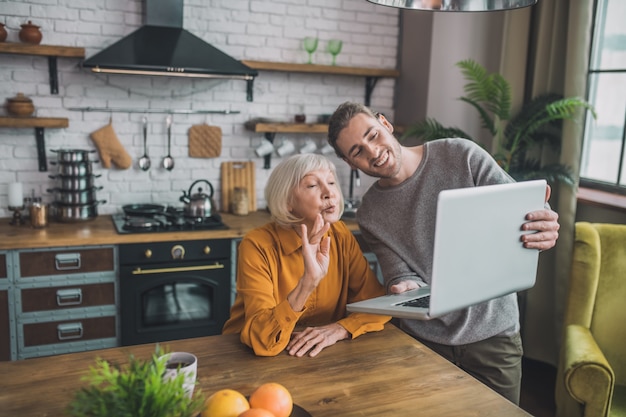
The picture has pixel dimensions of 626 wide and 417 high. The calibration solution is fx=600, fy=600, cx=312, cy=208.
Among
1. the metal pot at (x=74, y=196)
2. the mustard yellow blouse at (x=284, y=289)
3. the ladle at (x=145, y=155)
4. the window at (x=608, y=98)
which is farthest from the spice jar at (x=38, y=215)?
the window at (x=608, y=98)

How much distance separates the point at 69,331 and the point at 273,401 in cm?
225

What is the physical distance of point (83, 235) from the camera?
→ 3129mm

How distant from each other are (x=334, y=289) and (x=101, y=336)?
5.70ft

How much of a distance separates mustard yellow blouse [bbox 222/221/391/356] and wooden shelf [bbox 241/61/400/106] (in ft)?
6.14

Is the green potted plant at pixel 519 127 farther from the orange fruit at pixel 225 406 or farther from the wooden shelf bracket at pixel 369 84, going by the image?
the orange fruit at pixel 225 406

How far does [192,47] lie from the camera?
340 cm

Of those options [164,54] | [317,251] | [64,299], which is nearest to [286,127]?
[164,54]

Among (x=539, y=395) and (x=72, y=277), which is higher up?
(x=72, y=277)

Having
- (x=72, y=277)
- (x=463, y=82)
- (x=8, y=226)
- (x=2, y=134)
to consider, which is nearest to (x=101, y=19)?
(x=2, y=134)

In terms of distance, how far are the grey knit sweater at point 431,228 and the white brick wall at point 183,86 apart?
2.08m

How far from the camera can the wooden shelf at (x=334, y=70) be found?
3.72m

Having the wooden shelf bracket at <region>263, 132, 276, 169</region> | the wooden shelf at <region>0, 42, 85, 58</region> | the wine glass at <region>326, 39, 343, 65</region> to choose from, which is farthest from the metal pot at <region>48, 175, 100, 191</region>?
the wine glass at <region>326, 39, 343, 65</region>

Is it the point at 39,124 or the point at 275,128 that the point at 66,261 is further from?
the point at 275,128

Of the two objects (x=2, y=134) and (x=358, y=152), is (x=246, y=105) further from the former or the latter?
(x=358, y=152)
